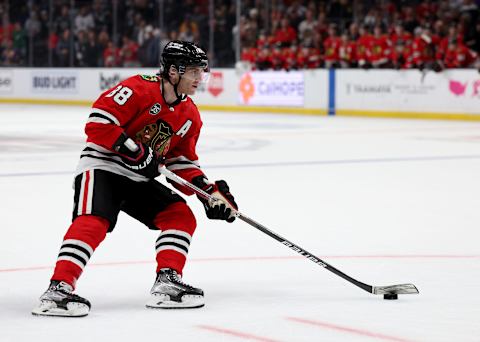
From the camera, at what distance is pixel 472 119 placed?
703 inches

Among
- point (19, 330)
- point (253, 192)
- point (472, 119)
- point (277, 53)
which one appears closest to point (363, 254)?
point (19, 330)

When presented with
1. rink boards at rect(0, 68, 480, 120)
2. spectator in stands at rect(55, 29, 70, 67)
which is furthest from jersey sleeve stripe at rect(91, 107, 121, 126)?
spectator in stands at rect(55, 29, 70, 67)

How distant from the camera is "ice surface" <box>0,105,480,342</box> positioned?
3.90m

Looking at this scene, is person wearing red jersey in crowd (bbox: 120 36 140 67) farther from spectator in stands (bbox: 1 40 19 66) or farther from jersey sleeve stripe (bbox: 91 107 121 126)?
jersey sleeve stripe (bbox: 91 107 121 126)

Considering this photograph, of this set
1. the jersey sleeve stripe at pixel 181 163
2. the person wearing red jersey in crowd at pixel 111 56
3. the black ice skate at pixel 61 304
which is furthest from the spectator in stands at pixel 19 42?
the black ice skate at pixel 61 304

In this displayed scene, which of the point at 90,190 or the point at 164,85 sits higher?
the point at 164,85

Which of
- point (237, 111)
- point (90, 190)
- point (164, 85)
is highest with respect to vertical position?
point (164, 85)

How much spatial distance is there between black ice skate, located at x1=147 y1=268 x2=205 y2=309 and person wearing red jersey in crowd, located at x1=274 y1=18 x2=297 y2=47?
17.7 m

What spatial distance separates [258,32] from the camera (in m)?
22.0

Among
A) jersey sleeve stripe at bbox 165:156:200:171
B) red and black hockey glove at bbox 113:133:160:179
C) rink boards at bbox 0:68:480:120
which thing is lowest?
rink boards at bbox 0:68:480:120

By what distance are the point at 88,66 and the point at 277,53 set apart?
4979 mm

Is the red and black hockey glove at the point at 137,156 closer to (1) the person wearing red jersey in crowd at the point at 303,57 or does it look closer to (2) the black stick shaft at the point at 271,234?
(2) the black stick shaft at the point at 271,234

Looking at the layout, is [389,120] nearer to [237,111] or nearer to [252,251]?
[237,111]

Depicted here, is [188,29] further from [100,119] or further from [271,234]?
[100,119]
